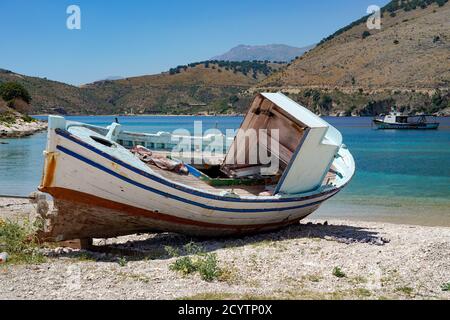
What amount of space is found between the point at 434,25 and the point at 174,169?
147131 mm

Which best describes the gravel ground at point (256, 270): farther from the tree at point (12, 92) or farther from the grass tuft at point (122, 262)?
the tree at point (12, 92)

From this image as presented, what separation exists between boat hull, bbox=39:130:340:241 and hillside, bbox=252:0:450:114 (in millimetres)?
120122

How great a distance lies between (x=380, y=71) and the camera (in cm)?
13962

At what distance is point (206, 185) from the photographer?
12.7m

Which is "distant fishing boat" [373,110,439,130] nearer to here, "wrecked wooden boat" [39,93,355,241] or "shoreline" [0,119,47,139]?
"shoreline" [0,119,47,139]

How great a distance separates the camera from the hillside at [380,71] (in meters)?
127

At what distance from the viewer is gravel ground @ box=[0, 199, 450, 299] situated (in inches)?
321

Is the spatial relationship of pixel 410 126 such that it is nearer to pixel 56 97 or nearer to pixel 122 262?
pixel 122 262

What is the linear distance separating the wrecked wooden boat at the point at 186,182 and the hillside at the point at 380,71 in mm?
117121

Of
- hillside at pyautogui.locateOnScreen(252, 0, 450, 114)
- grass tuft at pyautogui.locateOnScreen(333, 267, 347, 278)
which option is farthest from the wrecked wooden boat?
hillside at pyautogui.locateOnScreen(252, 0, 450, 114)

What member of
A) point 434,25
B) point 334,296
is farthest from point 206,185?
point 434,25

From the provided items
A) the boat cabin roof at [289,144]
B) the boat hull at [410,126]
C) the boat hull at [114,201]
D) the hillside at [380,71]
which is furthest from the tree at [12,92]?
Answer: the boat hull at [114,201]

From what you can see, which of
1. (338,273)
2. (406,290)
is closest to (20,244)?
(338,273)
